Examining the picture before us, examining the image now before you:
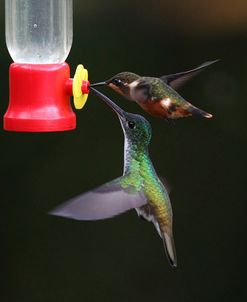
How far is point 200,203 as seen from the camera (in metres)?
5.75

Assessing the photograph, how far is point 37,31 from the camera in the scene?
9.86 feet

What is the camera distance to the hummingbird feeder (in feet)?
8.75

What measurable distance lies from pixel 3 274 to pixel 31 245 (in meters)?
0.27

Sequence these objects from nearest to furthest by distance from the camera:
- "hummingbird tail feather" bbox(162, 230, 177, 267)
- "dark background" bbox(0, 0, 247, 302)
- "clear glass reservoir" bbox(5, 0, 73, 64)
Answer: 1. "hummingbird tail feather" bbox(162, 230, 177, 267)
2. "clear glass reservoir" bbox(5, 0, 73, 64)
3. "dark background" bbox(0, 0, 247, 302)

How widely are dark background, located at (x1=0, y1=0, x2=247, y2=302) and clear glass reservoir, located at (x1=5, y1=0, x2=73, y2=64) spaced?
8.31 ft

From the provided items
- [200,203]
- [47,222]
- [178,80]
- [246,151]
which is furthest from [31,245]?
[178,80]

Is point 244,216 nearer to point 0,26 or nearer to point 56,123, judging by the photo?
point 0,26

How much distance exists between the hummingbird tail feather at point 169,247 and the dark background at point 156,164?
2.76 m

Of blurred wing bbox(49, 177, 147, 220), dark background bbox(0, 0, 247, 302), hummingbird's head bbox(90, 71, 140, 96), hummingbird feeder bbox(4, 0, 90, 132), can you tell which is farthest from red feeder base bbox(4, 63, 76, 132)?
dark background bbox(0, 0, 247, 302)

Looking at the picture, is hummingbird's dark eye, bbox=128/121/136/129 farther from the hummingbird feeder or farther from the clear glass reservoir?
the clear glass reservoir

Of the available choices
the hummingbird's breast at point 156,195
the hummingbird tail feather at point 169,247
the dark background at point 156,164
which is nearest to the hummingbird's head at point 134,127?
the hummingbird's breast at point 156,195

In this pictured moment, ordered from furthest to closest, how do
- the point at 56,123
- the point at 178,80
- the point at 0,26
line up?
the point at 0,26 < the point at 178,80 < the point at 56,123

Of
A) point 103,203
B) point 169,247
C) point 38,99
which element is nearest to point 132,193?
point 103,203

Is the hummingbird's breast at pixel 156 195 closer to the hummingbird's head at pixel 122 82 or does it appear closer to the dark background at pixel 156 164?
the hummingbird's head at pixel 122 82
